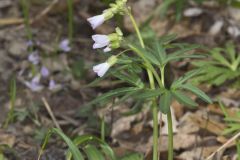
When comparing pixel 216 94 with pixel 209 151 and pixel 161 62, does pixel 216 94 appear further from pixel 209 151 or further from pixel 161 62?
pixel 161 62

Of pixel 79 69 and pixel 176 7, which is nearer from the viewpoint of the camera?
pixel 79 69

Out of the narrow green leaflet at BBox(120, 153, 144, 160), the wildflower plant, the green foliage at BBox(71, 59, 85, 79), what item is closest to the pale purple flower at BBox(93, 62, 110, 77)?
the wildflower plant

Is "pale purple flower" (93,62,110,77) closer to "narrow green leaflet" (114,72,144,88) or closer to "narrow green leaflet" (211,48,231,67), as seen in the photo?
"narrow green leaflet" (114,72,144,88)

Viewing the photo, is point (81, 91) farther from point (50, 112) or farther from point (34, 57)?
point (50, 112)

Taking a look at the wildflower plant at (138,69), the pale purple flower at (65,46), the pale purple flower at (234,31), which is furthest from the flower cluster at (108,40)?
the pale purple flower at (234,31)

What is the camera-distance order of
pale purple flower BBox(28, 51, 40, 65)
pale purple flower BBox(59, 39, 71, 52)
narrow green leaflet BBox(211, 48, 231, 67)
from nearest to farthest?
1. narrow green leaflet BBox(211, 48, 231, 67)
2. pale purple flower BBox(28, 51, 40, 65)
3. pale purple flower BBox(59, 39, 71, 52)

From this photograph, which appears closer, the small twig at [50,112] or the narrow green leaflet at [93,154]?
the narrow green leaflet at [93,154]

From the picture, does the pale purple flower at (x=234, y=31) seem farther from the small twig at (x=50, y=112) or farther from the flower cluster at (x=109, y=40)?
the flower cluster at (x=109, y=40)

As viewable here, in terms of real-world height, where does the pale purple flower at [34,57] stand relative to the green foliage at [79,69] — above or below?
above

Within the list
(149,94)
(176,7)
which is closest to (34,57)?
(176,7)

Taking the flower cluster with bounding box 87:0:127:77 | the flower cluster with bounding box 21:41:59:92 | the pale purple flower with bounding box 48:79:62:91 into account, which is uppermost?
the flower cluster with bounding box 87:0:127:77
